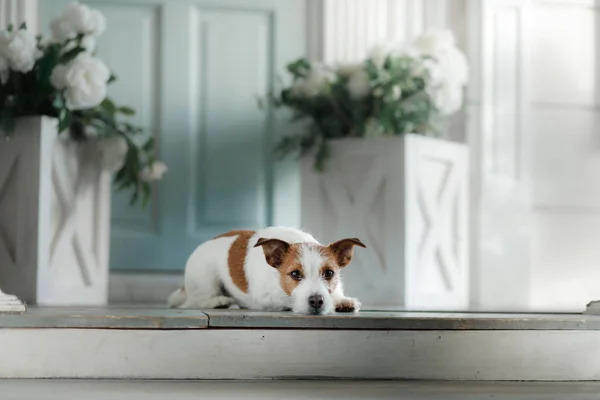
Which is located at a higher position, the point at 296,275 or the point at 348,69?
the point at 348,69

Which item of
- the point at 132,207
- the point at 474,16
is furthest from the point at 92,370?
the point at 474,16

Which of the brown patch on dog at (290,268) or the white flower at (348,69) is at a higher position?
the white flower at (348,69)

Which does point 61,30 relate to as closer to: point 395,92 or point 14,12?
point 14,12

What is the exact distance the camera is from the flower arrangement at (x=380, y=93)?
2.77 metres

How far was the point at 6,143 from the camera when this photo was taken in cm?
249

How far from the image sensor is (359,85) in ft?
9.16

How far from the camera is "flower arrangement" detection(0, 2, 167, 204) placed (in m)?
2.42

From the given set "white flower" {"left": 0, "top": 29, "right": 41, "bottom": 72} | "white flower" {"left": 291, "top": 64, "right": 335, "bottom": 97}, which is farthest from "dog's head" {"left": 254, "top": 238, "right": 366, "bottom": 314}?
"white flower" {"left": 291, "top": 64, "right": 335, "bottom": 97}

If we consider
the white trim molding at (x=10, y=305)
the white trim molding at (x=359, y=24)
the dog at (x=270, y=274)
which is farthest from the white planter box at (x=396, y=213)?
the white trim molding at (x=10, y=305)

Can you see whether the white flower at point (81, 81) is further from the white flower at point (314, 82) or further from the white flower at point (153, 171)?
the white flower at point (314, 82)

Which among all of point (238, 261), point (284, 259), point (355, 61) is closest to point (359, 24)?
point (355, 61)

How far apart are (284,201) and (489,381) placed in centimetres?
150

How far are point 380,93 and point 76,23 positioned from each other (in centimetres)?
89

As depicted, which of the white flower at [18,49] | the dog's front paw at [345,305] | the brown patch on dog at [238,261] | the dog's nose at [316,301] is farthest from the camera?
the white flower at [18,49]
